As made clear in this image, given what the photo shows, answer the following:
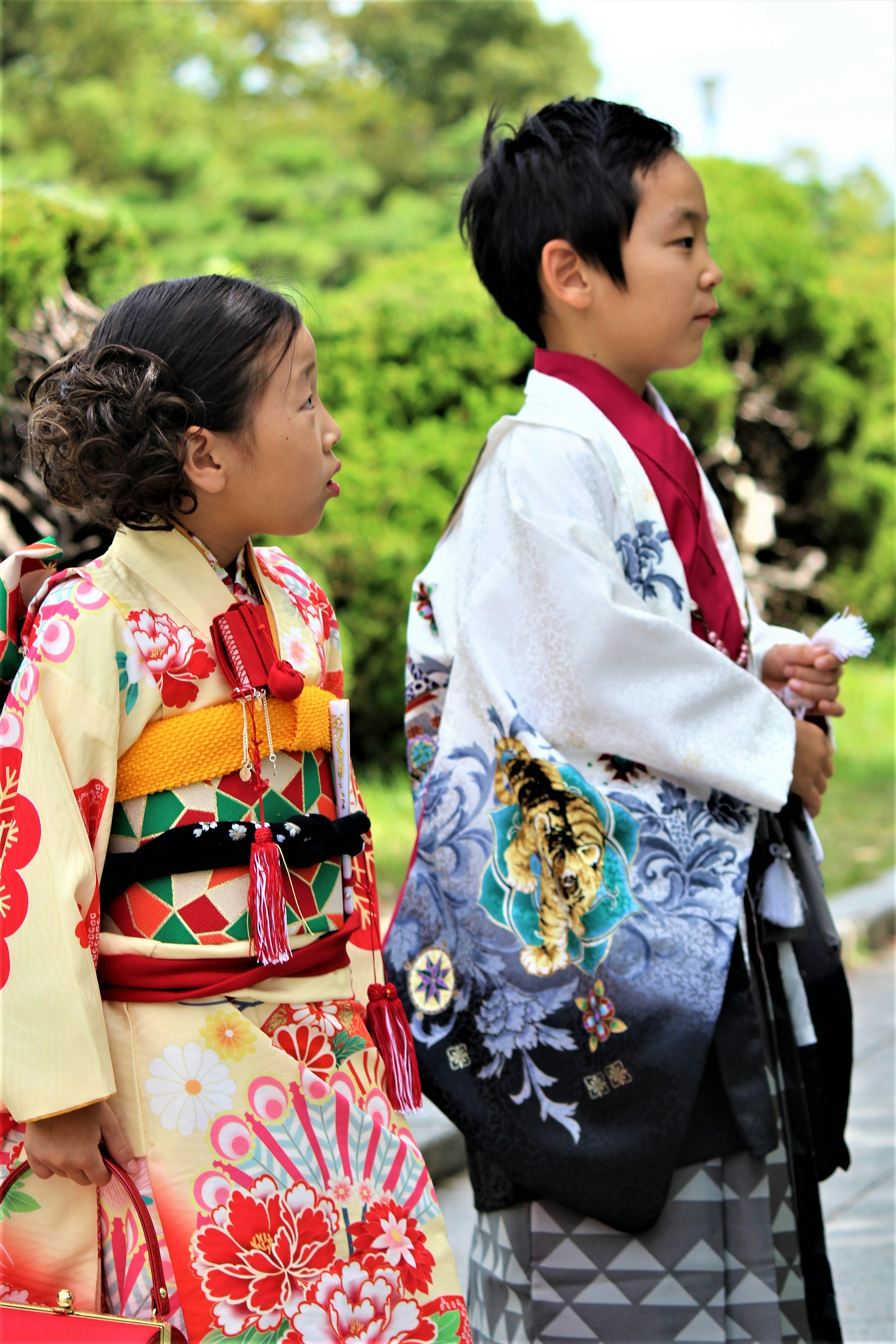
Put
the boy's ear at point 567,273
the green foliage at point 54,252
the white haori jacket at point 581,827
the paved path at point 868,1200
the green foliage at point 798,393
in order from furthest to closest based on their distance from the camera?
the green foliage at point 798,393
the green foliage at point 54,252
the paved path at point 868,1200
the boy's ear at point 567,273
the white haori jacket at point 581,827

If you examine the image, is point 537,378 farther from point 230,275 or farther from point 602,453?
point 230,275

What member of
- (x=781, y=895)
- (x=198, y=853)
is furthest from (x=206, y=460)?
(x=781, y=895)

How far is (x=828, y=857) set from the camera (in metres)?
5.90

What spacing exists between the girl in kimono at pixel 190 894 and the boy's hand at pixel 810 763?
0.66 m

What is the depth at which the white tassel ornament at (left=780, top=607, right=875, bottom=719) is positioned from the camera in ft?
6.25

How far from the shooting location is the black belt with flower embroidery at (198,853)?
1.42 metres

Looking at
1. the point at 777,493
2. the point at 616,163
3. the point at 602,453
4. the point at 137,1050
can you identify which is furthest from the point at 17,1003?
the point at 777,493

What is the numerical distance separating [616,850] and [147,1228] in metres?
0.74

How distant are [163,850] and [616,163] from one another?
1.16 meters

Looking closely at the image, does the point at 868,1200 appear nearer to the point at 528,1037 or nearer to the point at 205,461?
the point at 528,1037

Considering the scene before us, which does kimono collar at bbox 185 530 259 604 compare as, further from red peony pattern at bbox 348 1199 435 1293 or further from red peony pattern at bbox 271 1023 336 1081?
red peony pattern at bbox 348 1199 435 1293

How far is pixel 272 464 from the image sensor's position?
151 cm

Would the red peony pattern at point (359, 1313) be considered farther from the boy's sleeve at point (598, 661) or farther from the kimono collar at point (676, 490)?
the kimono collar at point (676, 490)

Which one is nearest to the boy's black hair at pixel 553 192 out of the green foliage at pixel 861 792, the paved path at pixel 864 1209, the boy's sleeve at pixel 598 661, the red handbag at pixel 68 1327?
the boy's sleeve at pixel 598 661
